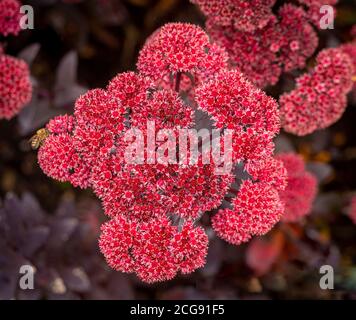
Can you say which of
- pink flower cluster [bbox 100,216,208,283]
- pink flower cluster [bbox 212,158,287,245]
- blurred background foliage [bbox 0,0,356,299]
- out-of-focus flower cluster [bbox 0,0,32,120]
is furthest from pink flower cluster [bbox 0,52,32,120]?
pink flower cluster [bbox 212,158,287,245]

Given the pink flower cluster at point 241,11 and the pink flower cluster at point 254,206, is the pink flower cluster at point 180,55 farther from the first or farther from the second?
the pink flower cluster at point 254,206

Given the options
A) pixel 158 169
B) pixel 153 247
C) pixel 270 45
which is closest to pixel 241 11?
pixel 270 45

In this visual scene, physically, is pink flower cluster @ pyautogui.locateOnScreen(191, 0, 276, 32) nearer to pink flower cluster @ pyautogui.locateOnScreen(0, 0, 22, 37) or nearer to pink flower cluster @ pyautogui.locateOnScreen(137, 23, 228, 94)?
pink flower cluster @ pyautogui.locateOnScreen(137, 23, 228, 94)

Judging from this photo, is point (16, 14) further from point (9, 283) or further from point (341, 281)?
point (341, 281)

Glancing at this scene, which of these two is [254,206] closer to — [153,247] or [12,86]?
[153,247]

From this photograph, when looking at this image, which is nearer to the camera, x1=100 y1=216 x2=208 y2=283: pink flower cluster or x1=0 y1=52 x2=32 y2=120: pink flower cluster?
x1=100 y1=216 x2=208 y2=283: pink flower cluster

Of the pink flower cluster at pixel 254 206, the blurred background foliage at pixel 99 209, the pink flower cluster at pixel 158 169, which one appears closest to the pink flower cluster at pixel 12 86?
the blurred background foliage at pixel 99 209
